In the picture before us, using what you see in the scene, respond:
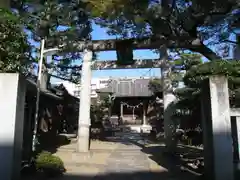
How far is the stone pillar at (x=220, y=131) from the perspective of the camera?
6.31m

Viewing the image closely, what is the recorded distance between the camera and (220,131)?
642cm

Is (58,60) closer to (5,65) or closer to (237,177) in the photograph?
(5,65)

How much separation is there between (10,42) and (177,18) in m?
5.59

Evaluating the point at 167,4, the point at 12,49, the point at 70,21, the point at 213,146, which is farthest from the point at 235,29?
the point at 12,49

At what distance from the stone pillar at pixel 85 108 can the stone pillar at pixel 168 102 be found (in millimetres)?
3506

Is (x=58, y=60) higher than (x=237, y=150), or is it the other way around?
(x=58, y=60)

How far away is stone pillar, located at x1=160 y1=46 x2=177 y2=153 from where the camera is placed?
1247cm

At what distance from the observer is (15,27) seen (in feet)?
25.8

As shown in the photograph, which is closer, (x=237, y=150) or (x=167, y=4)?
(x=237, y=150)

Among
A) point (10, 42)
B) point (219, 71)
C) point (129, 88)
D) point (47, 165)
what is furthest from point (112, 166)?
point (129, 88)

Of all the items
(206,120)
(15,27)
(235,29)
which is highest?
(235,29)

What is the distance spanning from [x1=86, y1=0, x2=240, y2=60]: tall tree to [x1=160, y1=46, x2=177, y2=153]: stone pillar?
→ 1.50m

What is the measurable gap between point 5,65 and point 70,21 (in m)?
5.57

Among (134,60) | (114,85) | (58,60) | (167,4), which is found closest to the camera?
(167,4)
